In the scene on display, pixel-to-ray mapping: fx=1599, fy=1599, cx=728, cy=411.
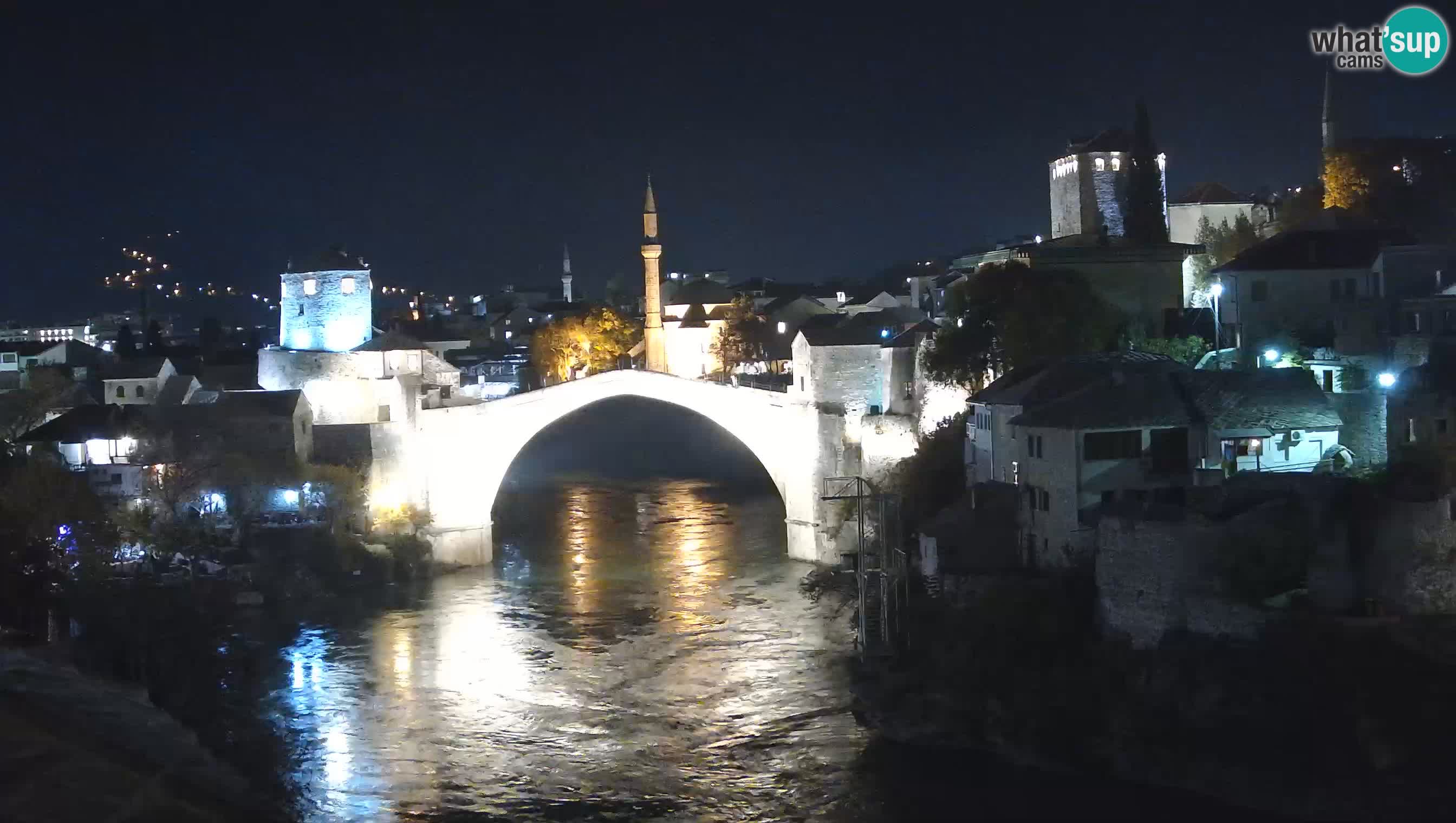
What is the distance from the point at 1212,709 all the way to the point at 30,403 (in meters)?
21.4

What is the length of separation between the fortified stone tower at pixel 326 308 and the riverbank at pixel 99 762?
13350mm

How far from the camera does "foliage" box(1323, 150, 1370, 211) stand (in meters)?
24.6

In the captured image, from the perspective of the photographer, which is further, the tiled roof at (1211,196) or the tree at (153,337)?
the tree at (153,337)

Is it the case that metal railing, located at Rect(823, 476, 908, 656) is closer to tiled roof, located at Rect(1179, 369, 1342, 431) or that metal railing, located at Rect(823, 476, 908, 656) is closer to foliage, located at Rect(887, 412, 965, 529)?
foliage, located at Rect(887, 412, 965, 529)

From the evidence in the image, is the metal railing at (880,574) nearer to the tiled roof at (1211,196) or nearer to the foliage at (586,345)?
the tiled roof at (1211,196)

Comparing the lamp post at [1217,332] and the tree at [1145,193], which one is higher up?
the tree at [1145,193]

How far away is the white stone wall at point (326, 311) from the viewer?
30016 mm

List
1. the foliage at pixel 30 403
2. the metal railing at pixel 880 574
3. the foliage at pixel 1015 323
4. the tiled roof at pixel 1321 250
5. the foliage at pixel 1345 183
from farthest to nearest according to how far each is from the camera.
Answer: the foliage at pixel 30 403, the foliage at pixel 1345 183, the foliage at pixel 1015 323, the tiled roof at pixel 1321 250, the metal railing at pixel 880 574

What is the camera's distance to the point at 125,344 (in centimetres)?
4131

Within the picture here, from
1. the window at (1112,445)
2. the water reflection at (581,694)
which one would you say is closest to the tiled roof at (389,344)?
the water reflection at (581,694)

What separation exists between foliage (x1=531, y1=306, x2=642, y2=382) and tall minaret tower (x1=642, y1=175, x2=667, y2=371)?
4.68 m

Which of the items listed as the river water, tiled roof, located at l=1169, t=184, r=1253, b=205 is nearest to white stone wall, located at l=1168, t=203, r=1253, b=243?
tiled roof, located at l=1169, t=184, r=1253, b=205

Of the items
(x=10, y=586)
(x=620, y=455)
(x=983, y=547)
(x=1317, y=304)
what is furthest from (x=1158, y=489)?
(x=620, y=455)

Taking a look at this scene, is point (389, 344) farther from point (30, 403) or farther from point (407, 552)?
point (30, 403)
